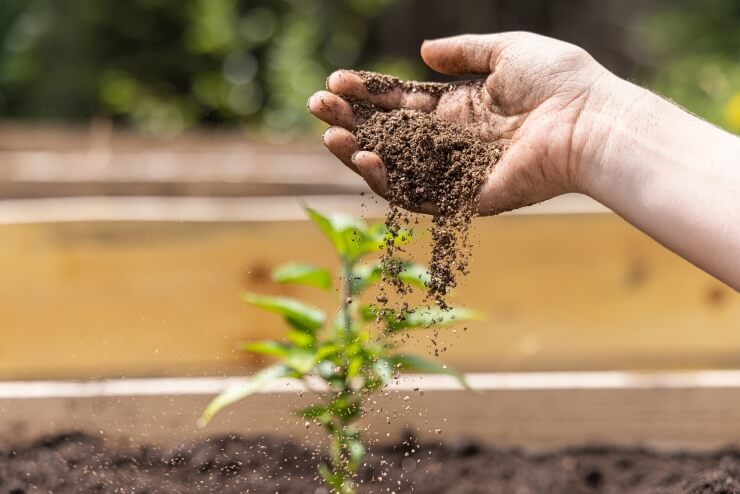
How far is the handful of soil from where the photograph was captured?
5.04 ft

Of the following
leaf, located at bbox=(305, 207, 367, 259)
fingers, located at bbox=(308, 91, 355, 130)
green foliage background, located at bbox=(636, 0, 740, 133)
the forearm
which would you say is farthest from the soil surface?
green foliage background, located at bbox=(636, 0, 740, 133)

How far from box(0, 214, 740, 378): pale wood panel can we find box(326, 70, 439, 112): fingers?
0.72 meters

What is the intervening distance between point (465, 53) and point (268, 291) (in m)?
0.95

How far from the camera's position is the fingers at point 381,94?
1641 mm

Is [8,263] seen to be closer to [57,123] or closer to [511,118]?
[511,118]

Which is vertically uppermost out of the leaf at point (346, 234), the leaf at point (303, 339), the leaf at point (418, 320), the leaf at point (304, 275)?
the leaf at point (346, 234)

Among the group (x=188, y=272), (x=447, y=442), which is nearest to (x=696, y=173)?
(x=447, y=442)

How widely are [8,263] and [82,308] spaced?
0.22 metres

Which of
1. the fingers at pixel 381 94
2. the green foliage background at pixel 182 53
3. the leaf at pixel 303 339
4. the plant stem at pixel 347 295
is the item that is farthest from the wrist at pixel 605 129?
the green foliage background at pixel 182 53

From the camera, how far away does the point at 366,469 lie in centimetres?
200

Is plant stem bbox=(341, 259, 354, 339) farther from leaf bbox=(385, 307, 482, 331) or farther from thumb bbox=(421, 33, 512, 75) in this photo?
thumb bbox=(421, 33, 512, 75)

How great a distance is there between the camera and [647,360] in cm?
244

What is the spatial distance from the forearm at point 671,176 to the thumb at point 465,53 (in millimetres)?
236

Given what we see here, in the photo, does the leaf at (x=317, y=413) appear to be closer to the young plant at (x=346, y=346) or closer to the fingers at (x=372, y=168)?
the young plant at (x=346, y=346)
